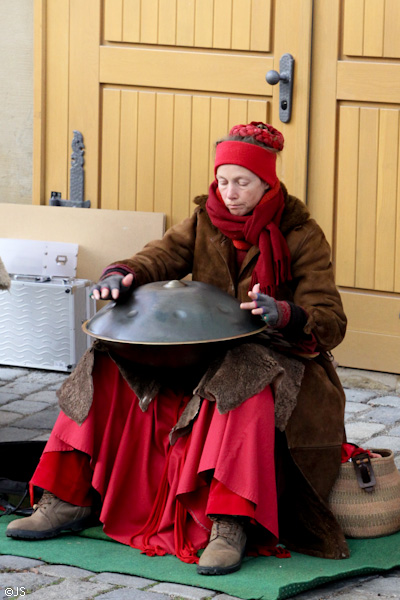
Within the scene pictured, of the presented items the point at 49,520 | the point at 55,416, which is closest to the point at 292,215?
the point at 49,520

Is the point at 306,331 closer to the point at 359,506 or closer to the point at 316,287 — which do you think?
the point at 316,287

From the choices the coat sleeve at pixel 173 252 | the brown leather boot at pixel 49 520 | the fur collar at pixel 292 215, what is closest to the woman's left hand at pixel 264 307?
the fur collar at pixel 292 215

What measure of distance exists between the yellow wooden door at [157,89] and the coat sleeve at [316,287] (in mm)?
1793

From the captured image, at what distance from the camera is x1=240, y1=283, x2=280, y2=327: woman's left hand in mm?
2562

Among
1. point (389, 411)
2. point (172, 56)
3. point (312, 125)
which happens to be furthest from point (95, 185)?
point (389, 411)

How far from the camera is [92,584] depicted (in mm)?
2400

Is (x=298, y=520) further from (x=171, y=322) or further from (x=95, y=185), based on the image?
(x=95, y=185)

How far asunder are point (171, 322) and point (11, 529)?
764 millimetres

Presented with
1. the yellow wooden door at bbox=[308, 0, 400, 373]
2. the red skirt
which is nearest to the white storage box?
the yellow wooden door at bbox=[308, 0, 400, 373]

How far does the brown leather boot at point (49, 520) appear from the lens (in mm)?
2680

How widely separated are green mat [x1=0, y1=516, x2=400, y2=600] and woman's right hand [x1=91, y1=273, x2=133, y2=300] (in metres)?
0.70

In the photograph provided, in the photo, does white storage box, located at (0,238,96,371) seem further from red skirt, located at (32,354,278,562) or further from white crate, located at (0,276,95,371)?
red skirt, located at (32,354,278,562)

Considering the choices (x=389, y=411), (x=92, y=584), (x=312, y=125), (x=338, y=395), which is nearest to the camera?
(x=92, y=584)

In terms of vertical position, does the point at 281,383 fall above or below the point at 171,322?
below
